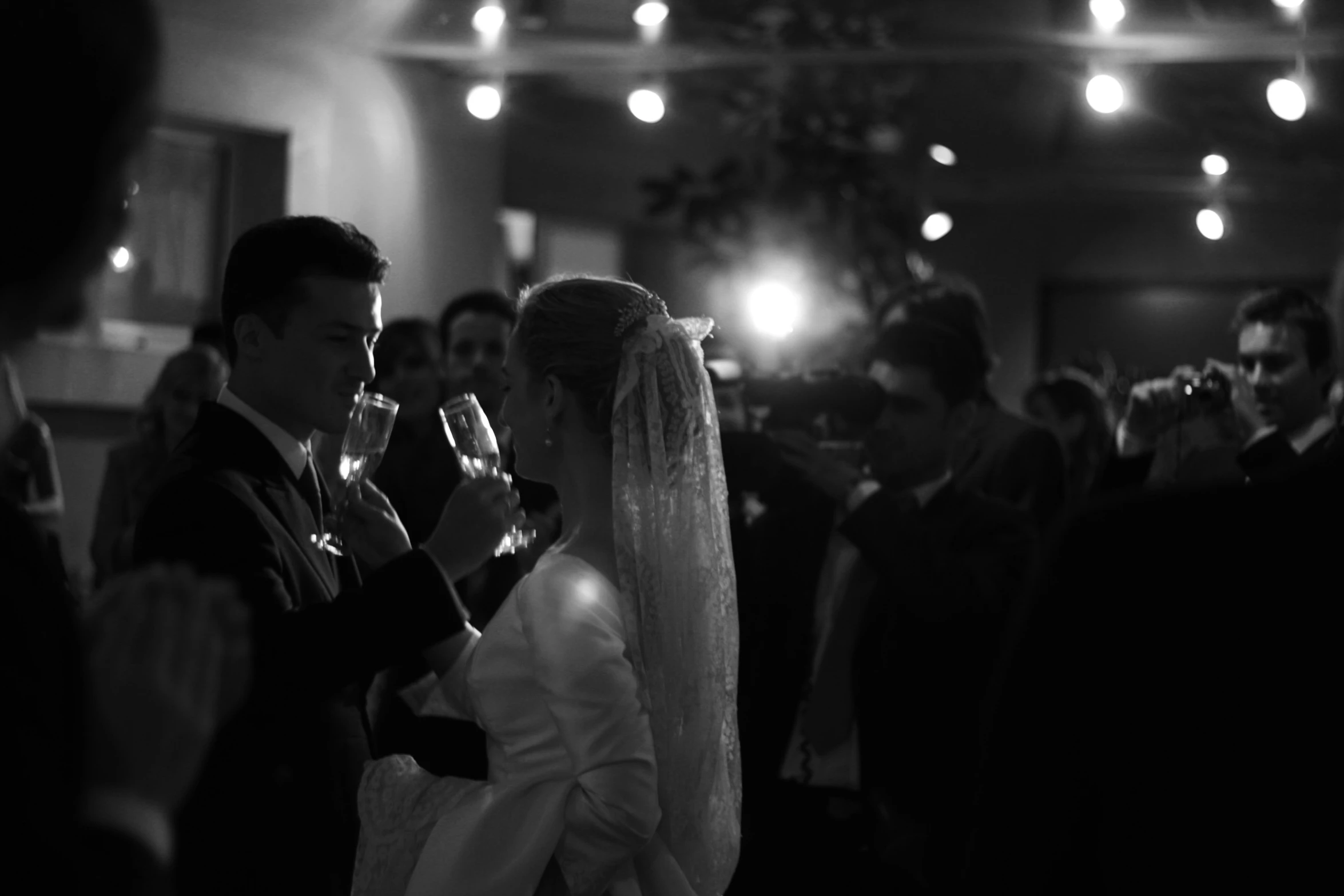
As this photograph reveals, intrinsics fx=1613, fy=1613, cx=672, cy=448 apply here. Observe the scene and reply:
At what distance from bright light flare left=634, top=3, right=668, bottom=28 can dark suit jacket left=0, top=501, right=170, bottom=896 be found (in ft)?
18.7

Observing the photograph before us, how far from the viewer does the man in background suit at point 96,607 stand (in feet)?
3.35

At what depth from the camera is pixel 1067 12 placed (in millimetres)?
6109

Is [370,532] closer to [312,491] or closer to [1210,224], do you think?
[312,491]

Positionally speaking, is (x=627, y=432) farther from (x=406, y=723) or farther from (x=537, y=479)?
(x=406, y=723)

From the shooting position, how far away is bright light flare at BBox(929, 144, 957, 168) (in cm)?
1106

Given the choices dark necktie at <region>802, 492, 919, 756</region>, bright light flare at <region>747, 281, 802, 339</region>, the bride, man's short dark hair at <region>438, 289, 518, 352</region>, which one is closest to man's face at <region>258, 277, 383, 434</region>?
the bride

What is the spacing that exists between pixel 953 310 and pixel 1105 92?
2672 millimetres

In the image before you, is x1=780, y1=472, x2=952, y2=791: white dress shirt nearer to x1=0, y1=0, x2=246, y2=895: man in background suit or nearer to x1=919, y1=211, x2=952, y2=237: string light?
x1=0, y1=0, x2=246, y2=895: man in background suit

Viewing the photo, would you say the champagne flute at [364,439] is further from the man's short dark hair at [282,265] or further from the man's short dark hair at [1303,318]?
the man's short dark hair at [1303,318]

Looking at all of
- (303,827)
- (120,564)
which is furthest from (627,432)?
(120,564)

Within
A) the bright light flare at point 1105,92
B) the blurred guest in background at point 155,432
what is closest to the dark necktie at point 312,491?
the blurred guest in background at point 155,432

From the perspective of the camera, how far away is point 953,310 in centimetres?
409

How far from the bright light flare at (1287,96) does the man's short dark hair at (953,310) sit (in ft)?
7.85

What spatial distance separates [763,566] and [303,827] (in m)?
1.47
